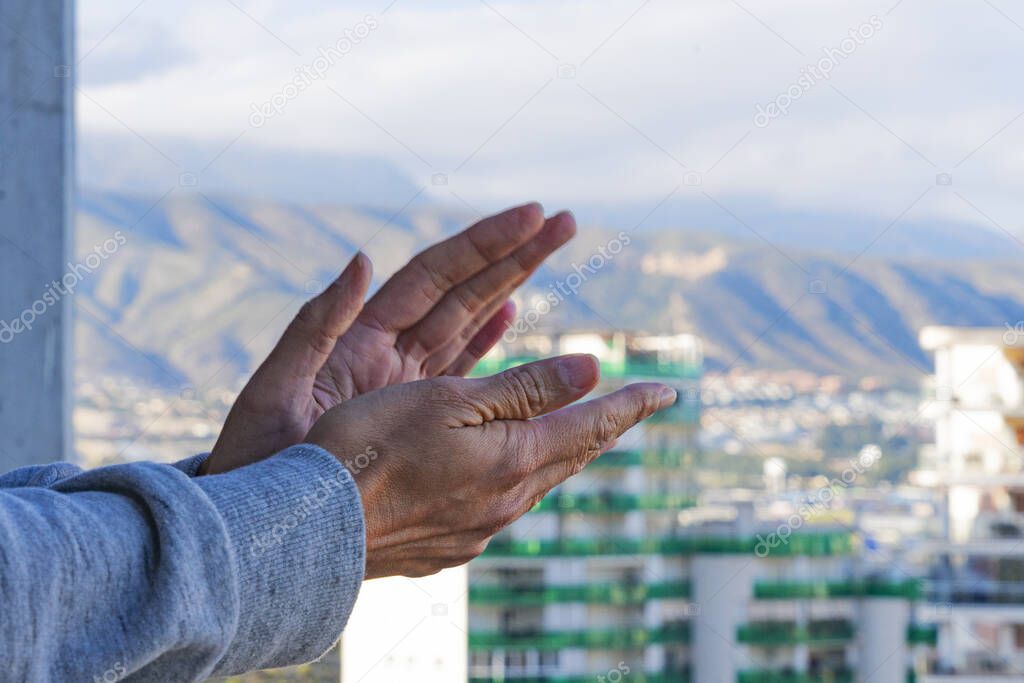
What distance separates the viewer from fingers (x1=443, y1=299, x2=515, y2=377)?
0.66 metres

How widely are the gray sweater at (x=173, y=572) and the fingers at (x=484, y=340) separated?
0.30m

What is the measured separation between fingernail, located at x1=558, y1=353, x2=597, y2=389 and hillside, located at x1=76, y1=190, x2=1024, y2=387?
10.5m

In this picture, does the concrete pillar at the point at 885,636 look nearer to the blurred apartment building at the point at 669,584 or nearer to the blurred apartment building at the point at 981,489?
the blurred apartment building at the point at 669,584

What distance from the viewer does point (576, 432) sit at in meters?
0.44

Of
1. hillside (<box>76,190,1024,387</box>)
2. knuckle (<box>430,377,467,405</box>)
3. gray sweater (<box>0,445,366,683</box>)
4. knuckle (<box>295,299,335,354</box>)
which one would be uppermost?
hillside (<box>76,190,1024,387</box>)

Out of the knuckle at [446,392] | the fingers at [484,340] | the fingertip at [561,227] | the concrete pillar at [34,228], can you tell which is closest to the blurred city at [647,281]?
the concrete pillar at [34,228]

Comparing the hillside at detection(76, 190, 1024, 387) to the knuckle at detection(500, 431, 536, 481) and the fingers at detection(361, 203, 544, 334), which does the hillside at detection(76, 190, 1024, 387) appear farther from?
the knuckle at detection(500, 431, 536, 481)

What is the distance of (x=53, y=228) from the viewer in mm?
1105

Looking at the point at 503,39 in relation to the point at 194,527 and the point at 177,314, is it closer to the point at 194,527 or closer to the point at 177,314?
the point at 177,314

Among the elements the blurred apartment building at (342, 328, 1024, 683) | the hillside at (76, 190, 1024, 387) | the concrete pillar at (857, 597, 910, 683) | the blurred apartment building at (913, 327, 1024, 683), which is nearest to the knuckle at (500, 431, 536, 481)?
the blurred apartment building at (342, 328, 1024, 683)

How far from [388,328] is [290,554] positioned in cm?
30

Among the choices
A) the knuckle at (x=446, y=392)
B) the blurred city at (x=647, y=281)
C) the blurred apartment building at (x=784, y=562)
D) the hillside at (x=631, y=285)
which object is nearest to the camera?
the knuckle at (x=446, y=392)

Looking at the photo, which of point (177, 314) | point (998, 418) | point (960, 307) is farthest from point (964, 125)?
point (177, 314)

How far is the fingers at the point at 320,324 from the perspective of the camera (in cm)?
58
